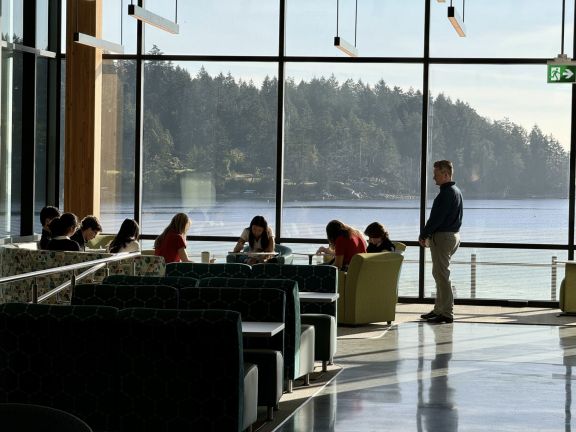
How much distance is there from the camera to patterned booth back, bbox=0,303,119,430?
17.2ft

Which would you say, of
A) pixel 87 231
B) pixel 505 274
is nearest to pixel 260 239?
pixel 87 231

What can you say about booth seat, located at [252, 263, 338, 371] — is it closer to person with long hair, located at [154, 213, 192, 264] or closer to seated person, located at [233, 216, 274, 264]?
person with long hair, located at [154, 213, 192, 264]

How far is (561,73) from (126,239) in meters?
5.40

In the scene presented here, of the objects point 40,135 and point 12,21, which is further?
point 40,135

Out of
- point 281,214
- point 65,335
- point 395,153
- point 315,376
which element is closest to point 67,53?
point 281,214

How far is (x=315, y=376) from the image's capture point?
7.93 meters

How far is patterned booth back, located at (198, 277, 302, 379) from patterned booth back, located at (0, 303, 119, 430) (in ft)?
5.44

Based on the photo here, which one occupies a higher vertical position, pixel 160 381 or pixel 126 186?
pixel 126 186

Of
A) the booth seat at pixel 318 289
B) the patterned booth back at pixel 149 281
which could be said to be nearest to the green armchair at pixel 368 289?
the booth seat at pixel 318 289

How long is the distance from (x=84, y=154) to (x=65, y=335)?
829cm

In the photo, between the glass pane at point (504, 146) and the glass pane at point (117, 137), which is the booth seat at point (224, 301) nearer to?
the glass pane at point (504, 146)

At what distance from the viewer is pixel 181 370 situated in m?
5.21

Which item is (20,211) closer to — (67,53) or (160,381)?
(67,53)

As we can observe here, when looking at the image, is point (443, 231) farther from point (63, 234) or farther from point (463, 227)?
point (63, 234)
